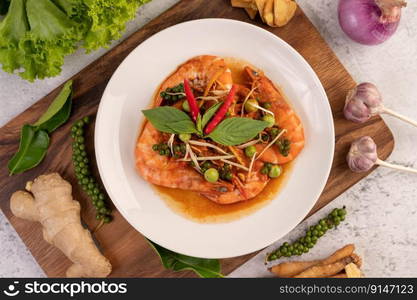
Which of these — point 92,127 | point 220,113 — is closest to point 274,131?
point 220,113

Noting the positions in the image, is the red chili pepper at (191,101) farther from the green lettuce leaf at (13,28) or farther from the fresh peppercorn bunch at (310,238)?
the fresh peppercorn bunch at (310,238)

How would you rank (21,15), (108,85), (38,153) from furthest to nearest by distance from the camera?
(38,153) → (108,85) → (21,15)

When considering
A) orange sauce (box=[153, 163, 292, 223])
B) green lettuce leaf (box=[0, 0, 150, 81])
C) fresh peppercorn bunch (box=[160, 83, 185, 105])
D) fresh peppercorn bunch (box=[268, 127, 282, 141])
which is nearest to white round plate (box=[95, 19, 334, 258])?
orange sauce (box=[153, 163, 292, 223])

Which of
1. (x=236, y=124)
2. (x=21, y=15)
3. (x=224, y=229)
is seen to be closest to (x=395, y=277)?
(x=224, y=229)

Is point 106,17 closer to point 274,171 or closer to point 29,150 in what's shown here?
point 29,150

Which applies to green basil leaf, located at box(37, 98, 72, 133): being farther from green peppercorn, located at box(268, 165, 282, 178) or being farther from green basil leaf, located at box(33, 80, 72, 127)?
green peppercorn, located at box(268, 165, 282, 178)

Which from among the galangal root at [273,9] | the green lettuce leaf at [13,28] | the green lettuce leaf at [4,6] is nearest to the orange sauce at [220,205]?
the galangal root at [273,9]

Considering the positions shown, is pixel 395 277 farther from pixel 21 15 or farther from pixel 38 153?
pixel 21 15
